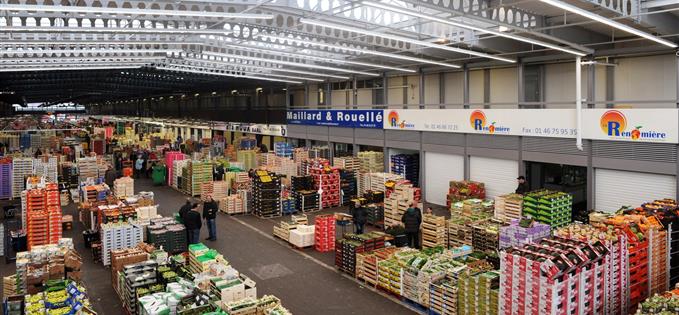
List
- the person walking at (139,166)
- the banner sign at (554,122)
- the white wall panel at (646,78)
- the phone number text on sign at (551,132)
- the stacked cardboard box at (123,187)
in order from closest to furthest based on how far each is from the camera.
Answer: the banner sign at (554,122), the white wall panel at (646,78), the phone number text on sign at (551,132), the stacked cardboard box at (123,187), the person walking at (139,166)

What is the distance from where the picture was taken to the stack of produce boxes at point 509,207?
1414cm

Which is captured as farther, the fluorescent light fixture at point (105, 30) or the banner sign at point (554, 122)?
the banner sign at point (554, 122)

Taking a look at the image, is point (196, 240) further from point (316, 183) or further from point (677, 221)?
point (677, 221)

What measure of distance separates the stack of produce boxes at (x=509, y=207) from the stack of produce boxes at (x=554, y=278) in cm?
569

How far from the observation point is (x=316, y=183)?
19.5m

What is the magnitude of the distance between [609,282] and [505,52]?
9038 mm

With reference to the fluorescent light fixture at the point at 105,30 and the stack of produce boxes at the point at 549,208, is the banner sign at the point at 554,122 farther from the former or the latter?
the fluorescent light fixture at the point at 105,30

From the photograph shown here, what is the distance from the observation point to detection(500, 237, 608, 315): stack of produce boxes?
24.9 ft

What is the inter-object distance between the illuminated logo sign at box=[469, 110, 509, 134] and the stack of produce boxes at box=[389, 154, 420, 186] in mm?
4384

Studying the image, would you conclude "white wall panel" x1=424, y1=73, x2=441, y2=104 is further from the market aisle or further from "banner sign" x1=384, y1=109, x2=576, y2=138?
the market aisle

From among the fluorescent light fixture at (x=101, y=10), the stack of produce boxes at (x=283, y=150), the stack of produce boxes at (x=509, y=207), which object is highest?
the fluorescent light fixture at (x=101, y=10)

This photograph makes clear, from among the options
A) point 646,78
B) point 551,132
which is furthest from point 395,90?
point 646,78

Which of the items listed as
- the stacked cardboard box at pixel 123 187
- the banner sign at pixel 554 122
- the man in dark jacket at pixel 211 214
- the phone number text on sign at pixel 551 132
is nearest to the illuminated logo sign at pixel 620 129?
the banner sign at pixel 554 122

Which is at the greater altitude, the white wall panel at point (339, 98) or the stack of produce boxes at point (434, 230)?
the white wall panel at point (339, 98)
